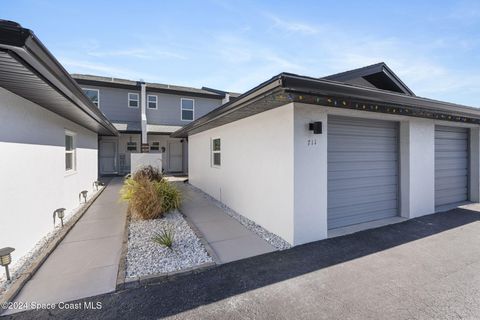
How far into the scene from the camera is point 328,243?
397cm

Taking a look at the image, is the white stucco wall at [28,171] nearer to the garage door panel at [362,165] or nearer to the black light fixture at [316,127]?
the black light fixture at [316,127]

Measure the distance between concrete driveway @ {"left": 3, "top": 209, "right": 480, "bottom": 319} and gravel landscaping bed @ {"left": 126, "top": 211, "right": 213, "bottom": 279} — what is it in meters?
0.32

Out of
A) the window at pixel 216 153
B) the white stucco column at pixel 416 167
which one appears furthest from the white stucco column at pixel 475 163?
the window at pixel 216 153

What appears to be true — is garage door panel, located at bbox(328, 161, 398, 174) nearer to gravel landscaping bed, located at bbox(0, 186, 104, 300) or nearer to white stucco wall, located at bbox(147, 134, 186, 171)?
gravel landscaping bed, located at bbox(0, 186, 104, 300)

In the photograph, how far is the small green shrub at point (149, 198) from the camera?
210 inches

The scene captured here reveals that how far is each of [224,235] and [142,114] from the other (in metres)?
11.8

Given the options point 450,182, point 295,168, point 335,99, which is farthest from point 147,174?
point 450,182

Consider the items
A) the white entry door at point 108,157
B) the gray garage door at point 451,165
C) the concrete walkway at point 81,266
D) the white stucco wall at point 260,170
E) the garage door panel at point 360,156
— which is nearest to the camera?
the concrete walkway at point 81,266

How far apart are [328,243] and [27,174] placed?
5397 millimetres

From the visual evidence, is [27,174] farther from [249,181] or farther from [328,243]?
[328,243]

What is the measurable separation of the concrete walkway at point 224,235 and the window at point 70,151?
3539 mm

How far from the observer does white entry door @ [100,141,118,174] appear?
14633mm

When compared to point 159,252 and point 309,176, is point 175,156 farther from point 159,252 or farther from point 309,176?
point 309,176

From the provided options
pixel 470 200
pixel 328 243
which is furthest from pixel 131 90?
pixel 470 200
